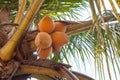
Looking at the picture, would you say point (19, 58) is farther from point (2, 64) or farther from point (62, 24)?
point (62, 24)

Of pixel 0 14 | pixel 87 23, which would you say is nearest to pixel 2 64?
pixel 0 14

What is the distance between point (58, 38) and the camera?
136cm

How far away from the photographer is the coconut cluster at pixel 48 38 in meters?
1.33

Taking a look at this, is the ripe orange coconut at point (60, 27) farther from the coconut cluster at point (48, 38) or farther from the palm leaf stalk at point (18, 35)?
the palm leaf stalk at point (18, 35)

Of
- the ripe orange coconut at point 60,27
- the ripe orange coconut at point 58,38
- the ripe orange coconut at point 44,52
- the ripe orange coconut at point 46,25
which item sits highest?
the ripe orange coconut at point 46,25

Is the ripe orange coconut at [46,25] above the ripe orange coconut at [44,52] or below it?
above

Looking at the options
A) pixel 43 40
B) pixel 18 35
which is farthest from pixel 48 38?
pixel 18 35

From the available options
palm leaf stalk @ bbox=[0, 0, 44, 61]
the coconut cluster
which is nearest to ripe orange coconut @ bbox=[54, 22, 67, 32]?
the coconut cluster

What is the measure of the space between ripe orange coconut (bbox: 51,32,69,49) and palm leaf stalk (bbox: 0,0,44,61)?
0.41 ft

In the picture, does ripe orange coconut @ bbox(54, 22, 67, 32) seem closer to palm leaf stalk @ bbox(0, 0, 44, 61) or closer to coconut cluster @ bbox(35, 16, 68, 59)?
coconut cluster @ bbox(35, 16, 68, 59)

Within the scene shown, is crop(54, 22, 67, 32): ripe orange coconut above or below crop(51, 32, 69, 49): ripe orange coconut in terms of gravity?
above

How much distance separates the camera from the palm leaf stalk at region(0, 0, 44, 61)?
133cm

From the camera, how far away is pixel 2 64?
1388 millimetres

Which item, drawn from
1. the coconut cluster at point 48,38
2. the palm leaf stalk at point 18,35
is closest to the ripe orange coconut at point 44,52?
the coconut cluster at point 48,38
